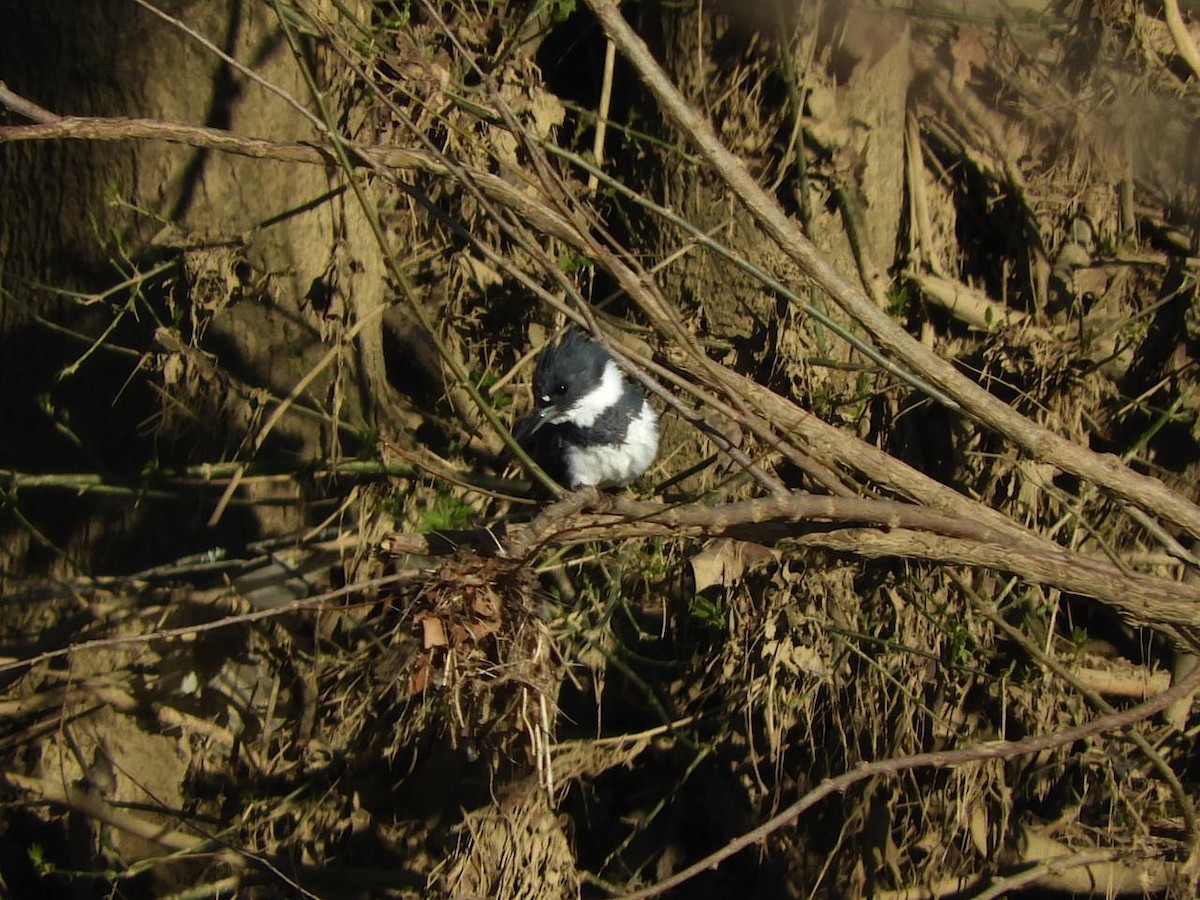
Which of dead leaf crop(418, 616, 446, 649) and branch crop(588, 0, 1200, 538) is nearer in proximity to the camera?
dead leaf crop(418, 616, 446, 649)

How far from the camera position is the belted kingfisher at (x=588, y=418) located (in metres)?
3.36

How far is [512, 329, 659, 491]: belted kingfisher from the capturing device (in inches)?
132

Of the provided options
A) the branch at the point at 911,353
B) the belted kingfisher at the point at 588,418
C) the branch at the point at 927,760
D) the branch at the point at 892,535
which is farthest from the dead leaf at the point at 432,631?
the belted kingfisher at the point at 588,418

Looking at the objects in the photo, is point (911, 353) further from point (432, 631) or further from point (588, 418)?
point (432, 631)

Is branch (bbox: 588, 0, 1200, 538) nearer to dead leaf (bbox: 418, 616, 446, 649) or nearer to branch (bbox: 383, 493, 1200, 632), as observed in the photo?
branch (bbox: 383, 493, 1200, 632)

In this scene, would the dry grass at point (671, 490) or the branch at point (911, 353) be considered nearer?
the branch at point (911, 353)

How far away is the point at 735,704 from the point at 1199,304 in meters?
1.84

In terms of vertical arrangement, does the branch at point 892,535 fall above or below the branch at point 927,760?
above

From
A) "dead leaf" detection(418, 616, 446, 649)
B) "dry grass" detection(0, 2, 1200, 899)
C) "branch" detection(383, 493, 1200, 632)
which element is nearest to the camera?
"dead leaf" detection(418, 616, 446, 649)

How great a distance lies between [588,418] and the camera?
3434 millimetres

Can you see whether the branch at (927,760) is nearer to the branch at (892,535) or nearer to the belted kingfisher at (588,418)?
the branch at (892,535)

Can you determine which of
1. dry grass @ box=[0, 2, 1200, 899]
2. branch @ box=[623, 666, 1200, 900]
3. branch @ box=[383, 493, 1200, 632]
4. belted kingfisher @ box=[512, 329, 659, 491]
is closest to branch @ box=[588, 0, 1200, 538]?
branch @ box=[383, 493, 1200, 632]

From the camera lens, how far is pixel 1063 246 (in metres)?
3.63

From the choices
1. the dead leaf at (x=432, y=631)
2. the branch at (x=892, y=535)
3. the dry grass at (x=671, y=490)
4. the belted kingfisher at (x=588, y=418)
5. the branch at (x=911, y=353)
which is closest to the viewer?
the dead leaf at (x=432, y=631)
